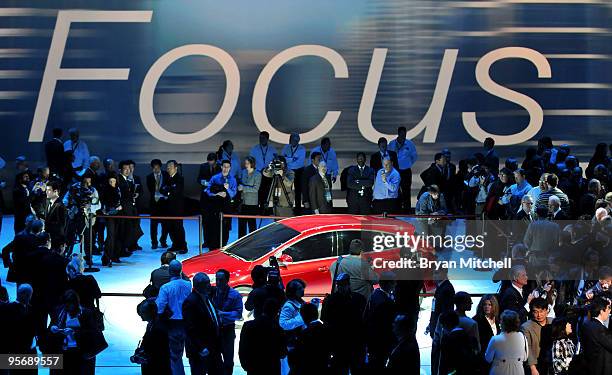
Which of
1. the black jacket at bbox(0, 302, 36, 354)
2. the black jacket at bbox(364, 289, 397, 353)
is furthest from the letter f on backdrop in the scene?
the black jacket at bbox(364, 289, 397, 353)

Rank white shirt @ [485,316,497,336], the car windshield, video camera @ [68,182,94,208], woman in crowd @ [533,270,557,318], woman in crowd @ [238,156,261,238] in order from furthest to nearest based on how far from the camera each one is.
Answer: woman in crowd @ [238,156,261,238], video camera @ [68,182,94,208], the car windshield, woman in crowd @ [533,270,557,318], white shirt @ [485,316,497,336]

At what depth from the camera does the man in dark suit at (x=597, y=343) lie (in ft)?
36.7

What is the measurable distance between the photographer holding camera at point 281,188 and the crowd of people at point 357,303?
84 cm

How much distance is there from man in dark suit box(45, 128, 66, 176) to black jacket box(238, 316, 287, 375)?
36.5 ft

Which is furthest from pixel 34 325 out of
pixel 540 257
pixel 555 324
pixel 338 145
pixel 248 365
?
pixel 338 145

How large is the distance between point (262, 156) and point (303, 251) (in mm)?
6101

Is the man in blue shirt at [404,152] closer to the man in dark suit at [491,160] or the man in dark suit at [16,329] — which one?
the man in dark suit at [491,160]

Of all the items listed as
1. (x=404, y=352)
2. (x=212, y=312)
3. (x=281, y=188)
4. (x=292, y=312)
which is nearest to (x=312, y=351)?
(x=404, y=352)

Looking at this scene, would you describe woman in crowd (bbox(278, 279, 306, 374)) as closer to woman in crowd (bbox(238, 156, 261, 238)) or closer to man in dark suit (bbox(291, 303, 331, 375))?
man in dark suit (bbox(291, 303, 331, 375))

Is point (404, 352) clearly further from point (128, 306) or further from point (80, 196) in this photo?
point (80, 196)

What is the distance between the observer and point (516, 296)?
39.7 feet

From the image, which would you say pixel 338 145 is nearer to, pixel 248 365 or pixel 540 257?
pixel 540 257

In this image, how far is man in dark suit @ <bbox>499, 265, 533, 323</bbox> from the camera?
11930mm

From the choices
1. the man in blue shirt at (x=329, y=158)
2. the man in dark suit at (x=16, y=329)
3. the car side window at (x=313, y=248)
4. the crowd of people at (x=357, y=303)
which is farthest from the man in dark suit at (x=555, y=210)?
the man in dark suit at (x=16, y=329)
